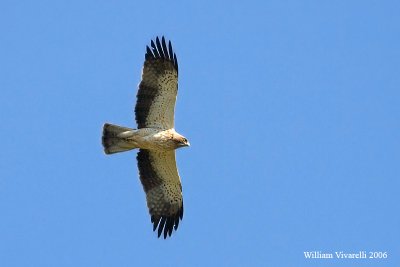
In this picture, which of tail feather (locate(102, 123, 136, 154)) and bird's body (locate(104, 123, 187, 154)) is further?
tail feather (locate(102, 123, 136, 154))

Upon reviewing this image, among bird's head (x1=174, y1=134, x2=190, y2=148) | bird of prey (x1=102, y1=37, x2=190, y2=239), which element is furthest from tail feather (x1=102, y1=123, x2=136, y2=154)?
bird's head (x1=174, y1=134, x2=190, y2=148)

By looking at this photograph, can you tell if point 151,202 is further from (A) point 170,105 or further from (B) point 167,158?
(A) point 170,105

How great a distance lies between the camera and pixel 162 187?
16234 mm

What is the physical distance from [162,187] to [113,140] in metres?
1.50

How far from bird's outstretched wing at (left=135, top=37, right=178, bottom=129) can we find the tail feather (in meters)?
0.40

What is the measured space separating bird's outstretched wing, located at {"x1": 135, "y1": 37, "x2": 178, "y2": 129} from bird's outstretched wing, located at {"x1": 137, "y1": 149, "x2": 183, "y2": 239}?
30.8 inches

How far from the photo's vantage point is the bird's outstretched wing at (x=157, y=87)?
1531 cm

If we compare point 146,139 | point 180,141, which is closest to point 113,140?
point 146,139

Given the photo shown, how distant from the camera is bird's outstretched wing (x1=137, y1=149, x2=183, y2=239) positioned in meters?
16.0

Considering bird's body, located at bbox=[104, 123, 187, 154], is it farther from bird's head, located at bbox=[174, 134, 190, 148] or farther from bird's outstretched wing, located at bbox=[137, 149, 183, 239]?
bird's outstretched wing, located at bbox=[137, 149, 183, 239]

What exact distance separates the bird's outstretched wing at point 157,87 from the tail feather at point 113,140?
0.40m

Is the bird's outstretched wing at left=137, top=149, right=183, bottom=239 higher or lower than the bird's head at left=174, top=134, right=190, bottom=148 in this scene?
lower

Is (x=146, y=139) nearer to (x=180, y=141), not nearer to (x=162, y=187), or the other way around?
(x=180, y=141)

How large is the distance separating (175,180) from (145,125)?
1.45m
